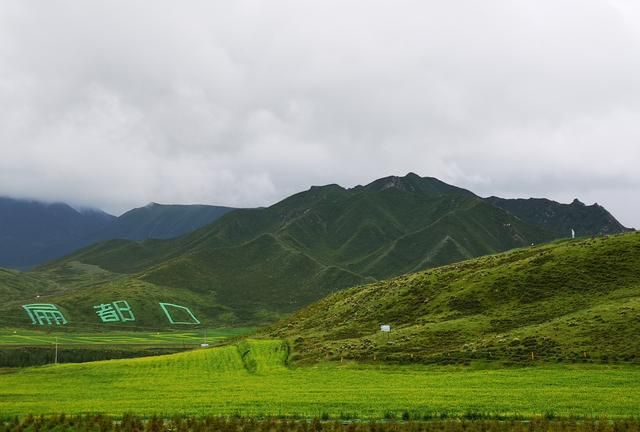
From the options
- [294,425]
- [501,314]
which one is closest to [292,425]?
[294,425]

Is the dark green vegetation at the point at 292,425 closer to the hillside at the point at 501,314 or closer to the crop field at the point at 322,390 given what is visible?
the crop field at the point at 322,390

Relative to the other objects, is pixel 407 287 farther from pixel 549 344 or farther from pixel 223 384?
pixel 223 384

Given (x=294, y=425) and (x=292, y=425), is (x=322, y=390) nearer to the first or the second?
(x=294, y=425)

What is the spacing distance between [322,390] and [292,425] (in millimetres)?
17777

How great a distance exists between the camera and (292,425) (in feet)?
124

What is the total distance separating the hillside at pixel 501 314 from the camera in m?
74.2

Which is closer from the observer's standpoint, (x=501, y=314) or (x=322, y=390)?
(x=322, y=390)

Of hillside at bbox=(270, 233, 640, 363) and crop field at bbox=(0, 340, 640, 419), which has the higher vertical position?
hillside at bbox=(270, 233, 640, 363)

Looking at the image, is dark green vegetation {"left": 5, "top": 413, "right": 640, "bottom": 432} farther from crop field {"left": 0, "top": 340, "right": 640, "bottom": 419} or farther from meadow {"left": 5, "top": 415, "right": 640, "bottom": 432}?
crop field {"left": 0, "top": 340, "right": 640, "bottom": 419}

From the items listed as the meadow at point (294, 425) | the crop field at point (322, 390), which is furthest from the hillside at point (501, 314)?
the meadow at point (294, 425)

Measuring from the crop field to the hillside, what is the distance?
6.53m

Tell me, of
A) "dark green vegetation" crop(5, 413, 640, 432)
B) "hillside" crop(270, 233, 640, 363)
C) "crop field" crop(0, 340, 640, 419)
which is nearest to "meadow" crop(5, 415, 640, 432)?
"dark green vegetation" crop(5, 413, 640, 432)

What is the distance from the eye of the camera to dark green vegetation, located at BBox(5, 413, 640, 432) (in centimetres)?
3606

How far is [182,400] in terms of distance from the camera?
168 feet
